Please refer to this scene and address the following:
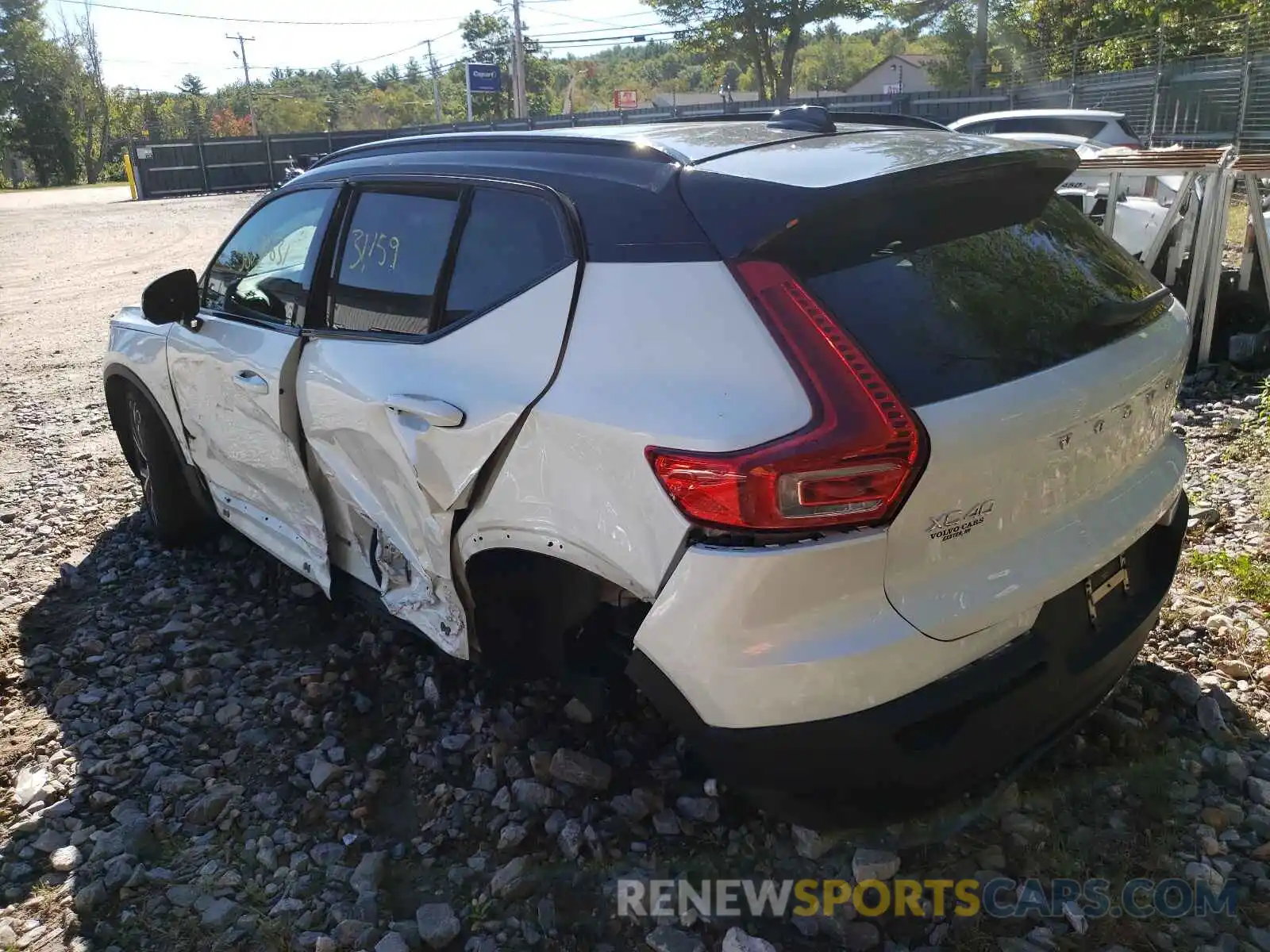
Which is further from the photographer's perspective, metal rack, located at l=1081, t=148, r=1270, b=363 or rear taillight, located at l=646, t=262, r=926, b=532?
metal rack, located at l=1081, t=148, r=1270, b=363

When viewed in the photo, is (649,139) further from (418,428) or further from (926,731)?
(926,731)

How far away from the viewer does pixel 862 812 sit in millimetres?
2227

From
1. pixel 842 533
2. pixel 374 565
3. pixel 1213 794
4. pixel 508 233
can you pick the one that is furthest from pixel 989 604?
pixel 374 565

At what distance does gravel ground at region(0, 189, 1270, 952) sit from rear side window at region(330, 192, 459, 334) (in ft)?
4.18

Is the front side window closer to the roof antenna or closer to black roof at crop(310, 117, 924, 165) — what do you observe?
black roof at crop(310, 117, 924, 165)

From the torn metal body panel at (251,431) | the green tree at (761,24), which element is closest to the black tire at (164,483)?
the torn metal body panel at (251,431)

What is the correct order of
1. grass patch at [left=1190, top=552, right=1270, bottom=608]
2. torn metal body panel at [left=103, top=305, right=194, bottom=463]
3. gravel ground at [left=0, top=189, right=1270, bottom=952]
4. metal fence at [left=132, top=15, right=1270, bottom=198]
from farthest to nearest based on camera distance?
metal fence at [left=132, top=15, right=1270, bottom=198] < torn metal body panel at [left=103, top=305, right=194, bottom=463] < grass patch at [left=1190, top=552, right=1270, bottom=608] < gravel ground at [left=0, top=189, right=1270, bottom=952]

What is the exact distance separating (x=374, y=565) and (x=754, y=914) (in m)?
1.62

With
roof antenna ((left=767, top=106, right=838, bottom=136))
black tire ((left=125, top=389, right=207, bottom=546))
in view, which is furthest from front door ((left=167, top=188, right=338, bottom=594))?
roof antenna ((left=767, top=106, right=838, bottom=136))

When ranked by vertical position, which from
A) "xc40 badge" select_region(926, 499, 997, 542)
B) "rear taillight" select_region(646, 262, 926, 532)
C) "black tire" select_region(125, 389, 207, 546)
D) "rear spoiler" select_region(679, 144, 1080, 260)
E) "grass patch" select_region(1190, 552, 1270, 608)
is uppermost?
"rear spoiler" select_region(679, 144, 1080, 260)

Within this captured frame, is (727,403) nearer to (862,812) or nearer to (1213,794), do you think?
(862,812)

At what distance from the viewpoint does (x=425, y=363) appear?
108 inches

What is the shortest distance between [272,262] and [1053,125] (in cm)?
1283

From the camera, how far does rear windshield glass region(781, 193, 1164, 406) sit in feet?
6.88
